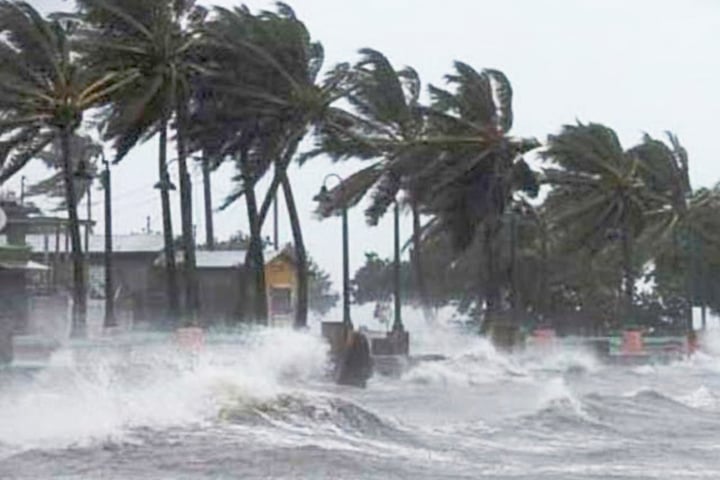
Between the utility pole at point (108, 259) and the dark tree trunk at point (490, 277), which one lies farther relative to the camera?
the dark tree trunk at point (490, 277)

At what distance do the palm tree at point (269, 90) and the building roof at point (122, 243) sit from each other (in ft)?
44.7

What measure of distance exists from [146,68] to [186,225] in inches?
166

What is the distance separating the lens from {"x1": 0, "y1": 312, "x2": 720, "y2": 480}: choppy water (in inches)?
560

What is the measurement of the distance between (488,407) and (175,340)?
37.2 ft

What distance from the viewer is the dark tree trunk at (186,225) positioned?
140ft

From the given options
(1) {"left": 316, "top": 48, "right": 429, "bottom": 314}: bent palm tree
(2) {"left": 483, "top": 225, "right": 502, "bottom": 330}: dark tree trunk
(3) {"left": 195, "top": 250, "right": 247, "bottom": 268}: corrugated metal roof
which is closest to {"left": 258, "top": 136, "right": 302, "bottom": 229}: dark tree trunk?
(1) {"left": 316, "top": 48, "right": 429, "bottom": 314}: bent palm tree

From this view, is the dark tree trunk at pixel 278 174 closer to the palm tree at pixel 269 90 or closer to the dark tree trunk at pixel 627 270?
the palm tree at pixel 269 90

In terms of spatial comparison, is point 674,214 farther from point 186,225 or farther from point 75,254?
point 75,254

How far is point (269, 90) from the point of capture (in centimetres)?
4550

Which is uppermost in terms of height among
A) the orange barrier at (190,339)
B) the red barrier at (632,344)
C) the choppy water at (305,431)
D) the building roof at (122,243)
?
the building roof at (122,243)

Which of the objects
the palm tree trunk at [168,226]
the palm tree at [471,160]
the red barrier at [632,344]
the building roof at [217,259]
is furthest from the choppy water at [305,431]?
the building roof at [217,259]

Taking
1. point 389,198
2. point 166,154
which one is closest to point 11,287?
point 166,154

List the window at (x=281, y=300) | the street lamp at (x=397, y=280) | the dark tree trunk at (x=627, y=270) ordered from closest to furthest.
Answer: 1. the street lamp at (x=397, y=280)
2. the dark tree trunk at (x=627, y=270)
3. the window at (x=281, y=300)

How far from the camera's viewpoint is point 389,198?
52344 millimetres
